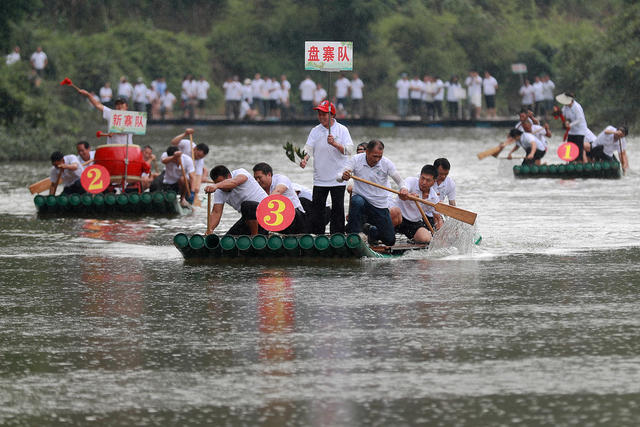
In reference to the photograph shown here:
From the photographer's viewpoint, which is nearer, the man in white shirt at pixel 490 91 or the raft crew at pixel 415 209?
the raft crew at pixel 415 209

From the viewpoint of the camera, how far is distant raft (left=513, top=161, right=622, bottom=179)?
26.8 meters

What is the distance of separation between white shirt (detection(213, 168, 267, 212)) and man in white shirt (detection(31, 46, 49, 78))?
35121 mm

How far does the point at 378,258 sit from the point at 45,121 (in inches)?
933

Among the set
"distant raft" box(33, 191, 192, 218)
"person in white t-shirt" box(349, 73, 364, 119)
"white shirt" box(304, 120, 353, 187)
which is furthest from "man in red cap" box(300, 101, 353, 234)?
"person in white t-shirt" box(349, 73, 364, 119)

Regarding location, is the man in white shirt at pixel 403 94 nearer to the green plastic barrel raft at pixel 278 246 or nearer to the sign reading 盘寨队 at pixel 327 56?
the sign reading 盘寨队 at pixel 327 56

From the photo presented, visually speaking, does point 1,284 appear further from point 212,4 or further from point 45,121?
point 212,4

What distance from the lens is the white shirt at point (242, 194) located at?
15.6 meters

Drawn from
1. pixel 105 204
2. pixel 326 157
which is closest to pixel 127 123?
pixel 105 204

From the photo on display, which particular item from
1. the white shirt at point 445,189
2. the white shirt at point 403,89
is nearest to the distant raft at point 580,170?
the white shirt at point 445,189

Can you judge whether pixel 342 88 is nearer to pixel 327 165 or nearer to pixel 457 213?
pixel 327 165

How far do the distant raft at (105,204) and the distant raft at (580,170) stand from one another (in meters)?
9.09

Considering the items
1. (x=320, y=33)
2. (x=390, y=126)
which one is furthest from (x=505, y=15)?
(x=390, y=126)

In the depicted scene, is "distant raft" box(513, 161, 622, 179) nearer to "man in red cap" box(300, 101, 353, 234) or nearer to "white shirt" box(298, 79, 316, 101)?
"man in red cap" box(300, 101, 353, 234)

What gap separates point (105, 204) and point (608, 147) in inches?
458
